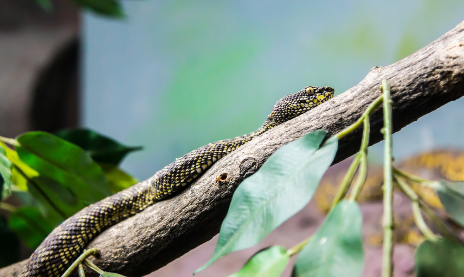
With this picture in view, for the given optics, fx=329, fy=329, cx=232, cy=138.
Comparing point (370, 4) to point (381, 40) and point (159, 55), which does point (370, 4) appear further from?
point (159, 55)

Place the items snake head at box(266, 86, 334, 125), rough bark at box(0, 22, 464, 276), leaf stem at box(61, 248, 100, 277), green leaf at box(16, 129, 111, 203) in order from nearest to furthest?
rough bark at box(0, 22, 464, 276), leaf stem at box(61, 248, 100, 277), snake head at box(266, 86, 334, 125), green leaf at box(16, 129, 111, 203)

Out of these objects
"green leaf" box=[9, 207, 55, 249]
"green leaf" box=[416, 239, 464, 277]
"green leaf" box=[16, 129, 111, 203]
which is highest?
"green leaf" box=[416, 239, 464, 277]

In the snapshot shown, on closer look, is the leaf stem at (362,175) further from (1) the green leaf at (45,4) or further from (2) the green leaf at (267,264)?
(1) the green leaf at (45,4)

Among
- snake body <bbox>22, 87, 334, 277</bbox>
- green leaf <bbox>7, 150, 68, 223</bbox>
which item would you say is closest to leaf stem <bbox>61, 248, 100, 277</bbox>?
snake body <bbox>22, 87, 334, 277</bbox>

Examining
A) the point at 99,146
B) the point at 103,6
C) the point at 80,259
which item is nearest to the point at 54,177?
the point at 99,146

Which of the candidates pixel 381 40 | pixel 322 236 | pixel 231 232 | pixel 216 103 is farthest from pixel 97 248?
pixel 381 40

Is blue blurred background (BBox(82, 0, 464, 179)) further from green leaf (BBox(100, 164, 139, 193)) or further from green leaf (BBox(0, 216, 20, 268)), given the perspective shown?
green leaf (BBox(0, 216, 20, 268))

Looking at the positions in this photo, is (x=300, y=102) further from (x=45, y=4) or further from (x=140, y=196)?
(x=45, y=4)

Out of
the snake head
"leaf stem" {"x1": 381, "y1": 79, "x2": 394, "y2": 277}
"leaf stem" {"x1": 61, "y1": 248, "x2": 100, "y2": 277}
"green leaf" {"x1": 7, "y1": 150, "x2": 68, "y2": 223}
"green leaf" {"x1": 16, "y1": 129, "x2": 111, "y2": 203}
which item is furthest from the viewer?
"green leaf" {"x1": 7, "y1": 150, "x2": 68, "y2": 223}
